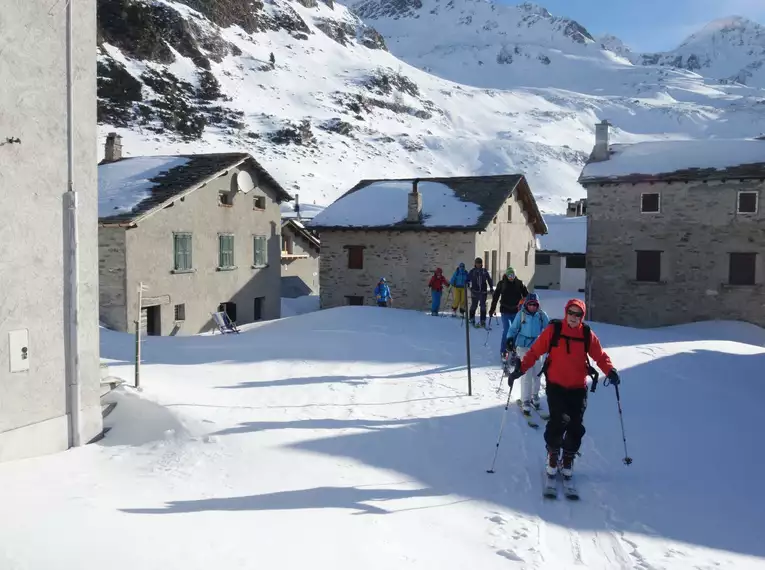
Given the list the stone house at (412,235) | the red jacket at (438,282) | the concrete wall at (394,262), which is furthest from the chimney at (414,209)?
the red jacket at (438,282)

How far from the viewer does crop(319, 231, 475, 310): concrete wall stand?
82.8 feet

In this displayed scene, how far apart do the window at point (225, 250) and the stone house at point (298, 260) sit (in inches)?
399

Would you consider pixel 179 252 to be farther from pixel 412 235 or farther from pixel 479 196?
pixel 479 196

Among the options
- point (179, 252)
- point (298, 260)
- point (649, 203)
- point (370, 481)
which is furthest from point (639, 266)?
point (370, 481)

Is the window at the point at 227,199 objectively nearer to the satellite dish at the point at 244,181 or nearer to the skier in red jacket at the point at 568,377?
the satellite dish at the point at 244,181

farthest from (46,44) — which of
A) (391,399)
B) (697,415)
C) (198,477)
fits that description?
(697,415)

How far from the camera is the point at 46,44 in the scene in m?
6.45

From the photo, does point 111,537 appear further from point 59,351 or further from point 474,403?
point 474,403

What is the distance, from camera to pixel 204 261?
77.1ft

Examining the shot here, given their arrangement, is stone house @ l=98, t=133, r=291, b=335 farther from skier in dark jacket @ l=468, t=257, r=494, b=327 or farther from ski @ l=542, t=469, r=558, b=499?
ski @ l=542, t=469, r=558, b=499

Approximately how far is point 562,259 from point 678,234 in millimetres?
18110

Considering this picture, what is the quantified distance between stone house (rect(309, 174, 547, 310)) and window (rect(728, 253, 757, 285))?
8.50m

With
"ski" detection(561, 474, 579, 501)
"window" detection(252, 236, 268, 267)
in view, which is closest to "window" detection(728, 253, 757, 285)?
"window" detection(252, 236, 268, 267)

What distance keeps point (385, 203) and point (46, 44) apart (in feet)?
71.1
